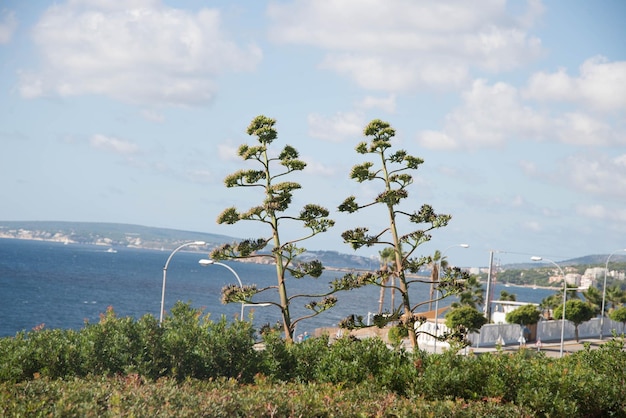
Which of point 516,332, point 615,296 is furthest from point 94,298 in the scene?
point 516,332

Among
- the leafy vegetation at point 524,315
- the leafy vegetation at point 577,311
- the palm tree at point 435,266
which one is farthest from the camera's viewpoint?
the leafy vegetation at point 577,311

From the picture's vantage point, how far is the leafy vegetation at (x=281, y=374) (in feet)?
25.9

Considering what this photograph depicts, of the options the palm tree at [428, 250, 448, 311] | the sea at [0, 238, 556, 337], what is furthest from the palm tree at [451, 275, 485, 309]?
the sea at [0, 238, 556, 337]

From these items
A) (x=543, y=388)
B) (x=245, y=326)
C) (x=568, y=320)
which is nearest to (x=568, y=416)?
(x=543, y=388)

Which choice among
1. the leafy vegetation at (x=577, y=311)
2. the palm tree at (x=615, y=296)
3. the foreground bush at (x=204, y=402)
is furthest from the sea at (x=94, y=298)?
the foreground bush at (x=204, y=402)

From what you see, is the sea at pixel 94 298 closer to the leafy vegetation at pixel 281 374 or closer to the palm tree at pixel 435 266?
the palm tree at pixel 435 266

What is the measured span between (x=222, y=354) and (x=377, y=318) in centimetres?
846

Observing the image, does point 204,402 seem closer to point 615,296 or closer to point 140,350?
point 140,350

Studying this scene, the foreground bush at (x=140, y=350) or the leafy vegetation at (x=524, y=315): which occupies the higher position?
the foreground bush at (x=140, y=350)

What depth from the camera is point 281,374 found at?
10.5 meters

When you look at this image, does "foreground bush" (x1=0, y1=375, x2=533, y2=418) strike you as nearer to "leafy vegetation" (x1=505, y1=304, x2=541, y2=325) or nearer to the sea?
"leafy vegetation" (x1=505, y1=304, x2=541, y2=325)

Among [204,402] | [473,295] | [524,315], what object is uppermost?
[204,402]

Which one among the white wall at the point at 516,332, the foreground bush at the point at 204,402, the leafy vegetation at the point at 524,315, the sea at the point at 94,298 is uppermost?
the foreground bush at the point at 204,402

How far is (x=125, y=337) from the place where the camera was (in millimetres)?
9492
